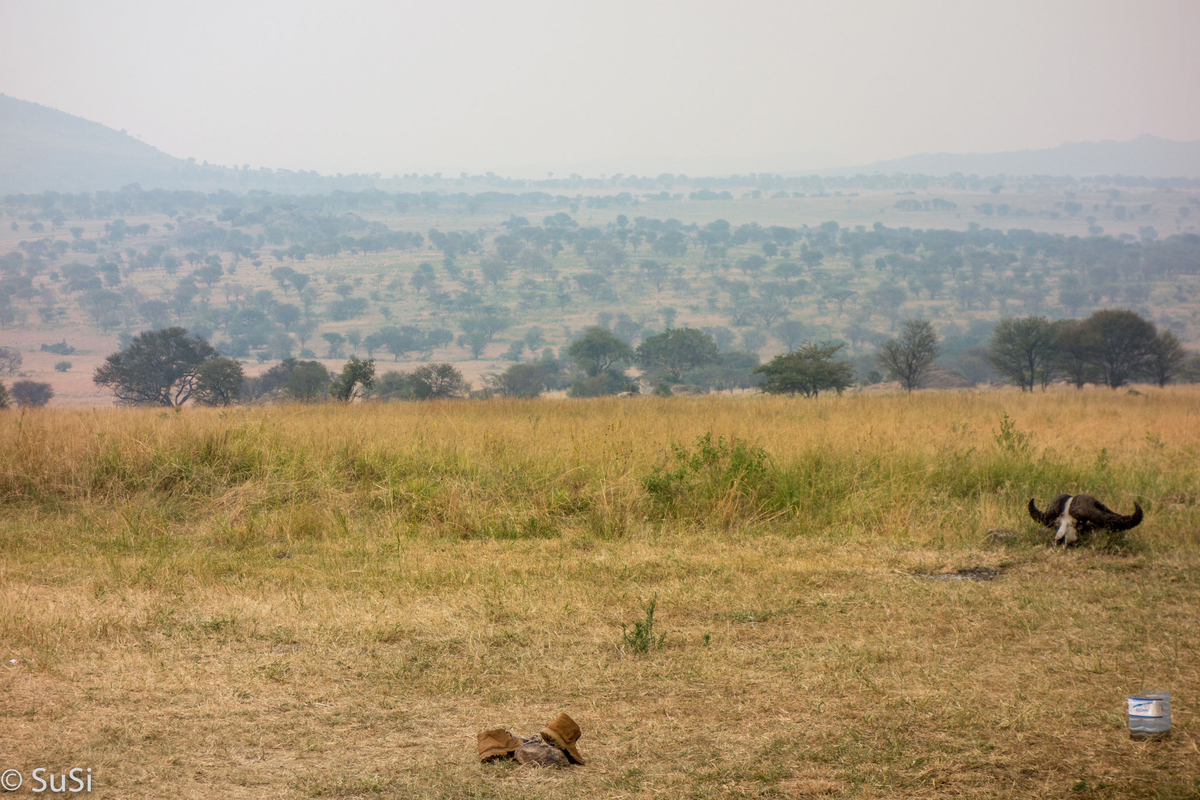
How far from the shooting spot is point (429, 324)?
132m

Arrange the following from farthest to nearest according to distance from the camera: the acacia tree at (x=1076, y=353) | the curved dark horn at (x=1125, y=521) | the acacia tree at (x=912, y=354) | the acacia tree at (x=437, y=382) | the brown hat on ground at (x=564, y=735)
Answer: the acacia tree at (x=1076, y=353), the acacia tree at (x=437, y=382), the acacia tree at (x=912, y=354), the curved dark horn at (x=1125, y=521), the brown hat on ground at (x=564, y=735)

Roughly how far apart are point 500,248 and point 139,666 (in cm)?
18211

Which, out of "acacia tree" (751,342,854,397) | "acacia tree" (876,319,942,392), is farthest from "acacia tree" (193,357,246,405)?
"acacia tree" (876,319,942,392)

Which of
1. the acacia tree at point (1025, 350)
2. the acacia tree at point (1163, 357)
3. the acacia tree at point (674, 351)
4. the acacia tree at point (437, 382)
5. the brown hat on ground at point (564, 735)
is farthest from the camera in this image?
the acacia tree at point (674, 351)

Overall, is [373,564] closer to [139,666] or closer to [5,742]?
[139,666]

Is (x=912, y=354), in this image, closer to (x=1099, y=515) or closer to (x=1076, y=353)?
(x=1076, y=353)

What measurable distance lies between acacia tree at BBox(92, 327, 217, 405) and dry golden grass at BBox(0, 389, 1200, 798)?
44.5 m

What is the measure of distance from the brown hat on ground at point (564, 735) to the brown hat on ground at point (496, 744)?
0.43 ft

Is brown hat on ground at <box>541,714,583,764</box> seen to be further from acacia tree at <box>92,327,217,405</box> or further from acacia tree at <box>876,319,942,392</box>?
acacia tree at <box>92,327,217,405</box>

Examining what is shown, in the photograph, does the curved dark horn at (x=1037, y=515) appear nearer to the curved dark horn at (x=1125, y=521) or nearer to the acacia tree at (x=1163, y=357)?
the curved dark horn at (x=1125, y=521)

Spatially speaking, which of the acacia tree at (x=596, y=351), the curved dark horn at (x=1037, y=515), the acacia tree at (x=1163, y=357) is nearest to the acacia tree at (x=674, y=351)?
the acacia tree at (x=596, y=351)

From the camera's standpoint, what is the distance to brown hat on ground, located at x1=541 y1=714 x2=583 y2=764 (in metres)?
3.47

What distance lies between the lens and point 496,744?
3.51m

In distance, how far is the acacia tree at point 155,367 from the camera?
52.1 metres
